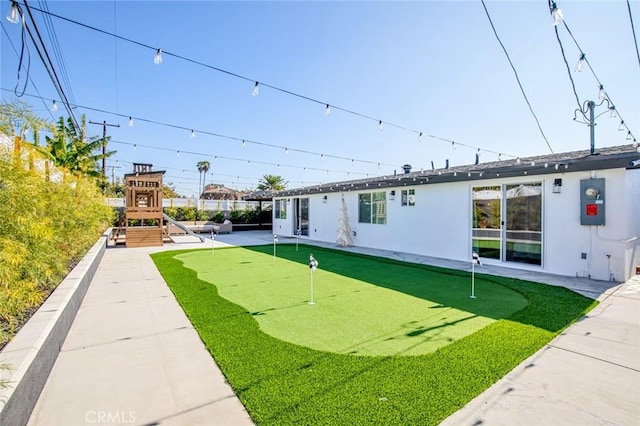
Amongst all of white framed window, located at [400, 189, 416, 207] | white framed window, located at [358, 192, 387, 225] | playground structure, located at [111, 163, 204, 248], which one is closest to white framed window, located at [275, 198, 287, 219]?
white framed window, located at [358, 192, 387, 225]

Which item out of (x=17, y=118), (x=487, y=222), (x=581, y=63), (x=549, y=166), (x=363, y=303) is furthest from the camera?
(x=487, y=222)

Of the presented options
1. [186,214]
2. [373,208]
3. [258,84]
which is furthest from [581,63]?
[186,214]

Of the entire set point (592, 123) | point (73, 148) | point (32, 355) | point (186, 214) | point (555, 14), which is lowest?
point (32, 355)

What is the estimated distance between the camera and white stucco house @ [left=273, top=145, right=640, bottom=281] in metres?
6.58

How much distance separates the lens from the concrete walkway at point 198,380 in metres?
2.37

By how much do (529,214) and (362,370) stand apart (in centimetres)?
703

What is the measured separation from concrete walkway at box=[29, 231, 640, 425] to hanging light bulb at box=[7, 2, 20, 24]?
4.15m

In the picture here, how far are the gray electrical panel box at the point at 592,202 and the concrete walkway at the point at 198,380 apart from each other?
2.50 metres

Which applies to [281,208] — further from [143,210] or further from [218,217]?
[143,210]

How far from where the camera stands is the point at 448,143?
12867mm

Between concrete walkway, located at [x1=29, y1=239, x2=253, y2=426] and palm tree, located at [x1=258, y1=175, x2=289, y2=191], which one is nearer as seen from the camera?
concrete walkway, located at [x1=29, y1=239, x2=253, y2=426]

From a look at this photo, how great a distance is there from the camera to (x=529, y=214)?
7910 millimetres

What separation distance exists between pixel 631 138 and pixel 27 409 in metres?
15.8

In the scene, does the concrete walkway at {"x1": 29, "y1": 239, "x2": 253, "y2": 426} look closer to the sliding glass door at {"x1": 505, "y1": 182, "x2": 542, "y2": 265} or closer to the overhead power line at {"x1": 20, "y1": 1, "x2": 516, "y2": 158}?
the overhead power line at {"x1": 20, "y1": 1, "x2": 516, "y2": 158}
